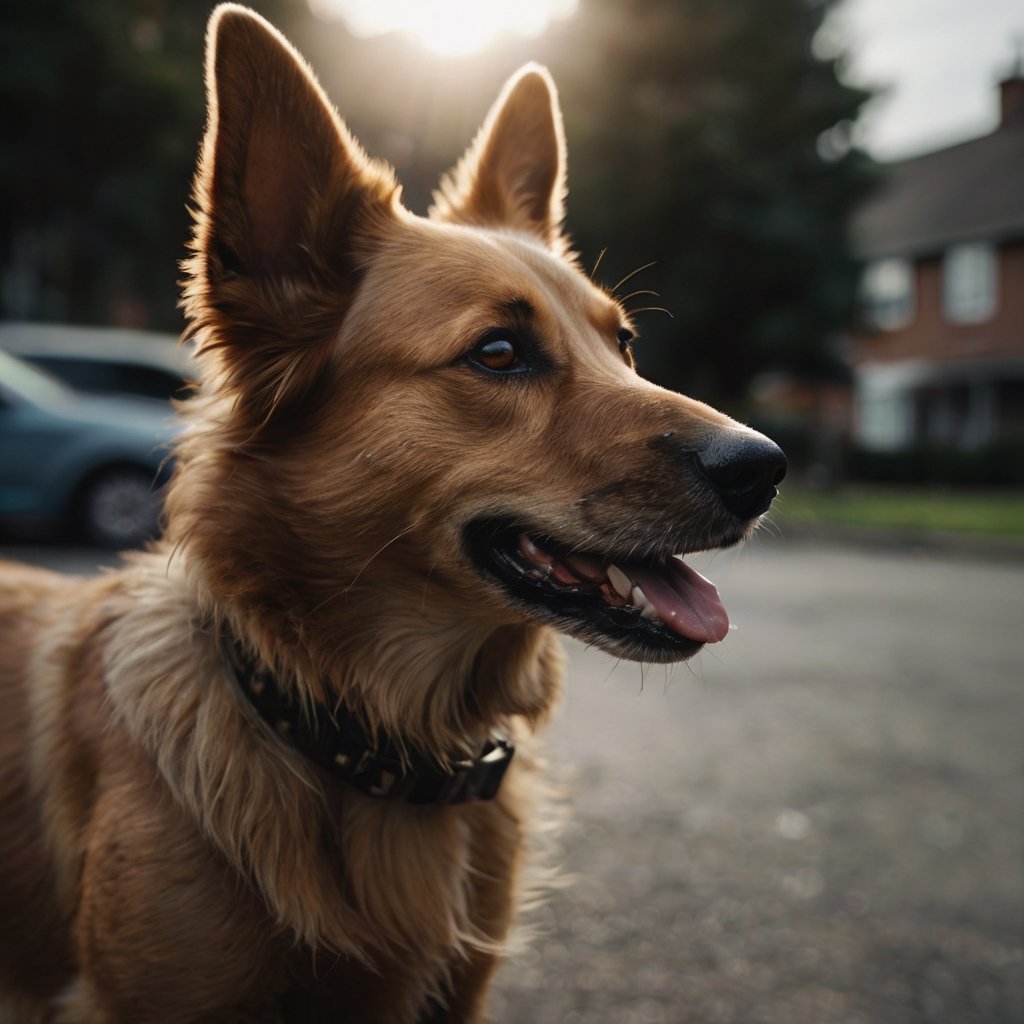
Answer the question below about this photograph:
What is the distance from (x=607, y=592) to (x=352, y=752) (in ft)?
2.10

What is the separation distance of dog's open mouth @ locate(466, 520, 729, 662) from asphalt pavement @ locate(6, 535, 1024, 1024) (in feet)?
0.50

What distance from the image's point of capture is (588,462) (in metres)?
2.18

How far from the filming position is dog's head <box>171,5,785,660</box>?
2105 millimetres

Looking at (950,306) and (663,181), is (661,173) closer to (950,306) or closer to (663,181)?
(663,181)

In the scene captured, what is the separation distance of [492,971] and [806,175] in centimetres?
2427

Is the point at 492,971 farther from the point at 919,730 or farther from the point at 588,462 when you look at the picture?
the point at 919,730

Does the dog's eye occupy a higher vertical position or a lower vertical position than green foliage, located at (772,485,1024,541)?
higher

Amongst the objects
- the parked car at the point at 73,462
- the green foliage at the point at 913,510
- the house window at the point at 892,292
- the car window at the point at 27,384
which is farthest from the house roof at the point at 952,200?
the car window at the point at 27,384

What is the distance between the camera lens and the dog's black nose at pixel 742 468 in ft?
6.72

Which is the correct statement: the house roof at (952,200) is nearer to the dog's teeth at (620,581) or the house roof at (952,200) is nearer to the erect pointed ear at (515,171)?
the erect pointed ear at (515,171)

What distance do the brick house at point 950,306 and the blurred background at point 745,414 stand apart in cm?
10

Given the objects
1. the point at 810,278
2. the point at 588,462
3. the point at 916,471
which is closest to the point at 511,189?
the point at 588,462

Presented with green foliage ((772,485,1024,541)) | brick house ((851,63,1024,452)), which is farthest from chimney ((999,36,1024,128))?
green foliage ((772,485,1024,541))

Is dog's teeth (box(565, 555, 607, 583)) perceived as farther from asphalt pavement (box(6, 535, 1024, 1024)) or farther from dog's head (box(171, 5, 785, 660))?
asphalt pavement (box(6, 535, 1024, 1024))
